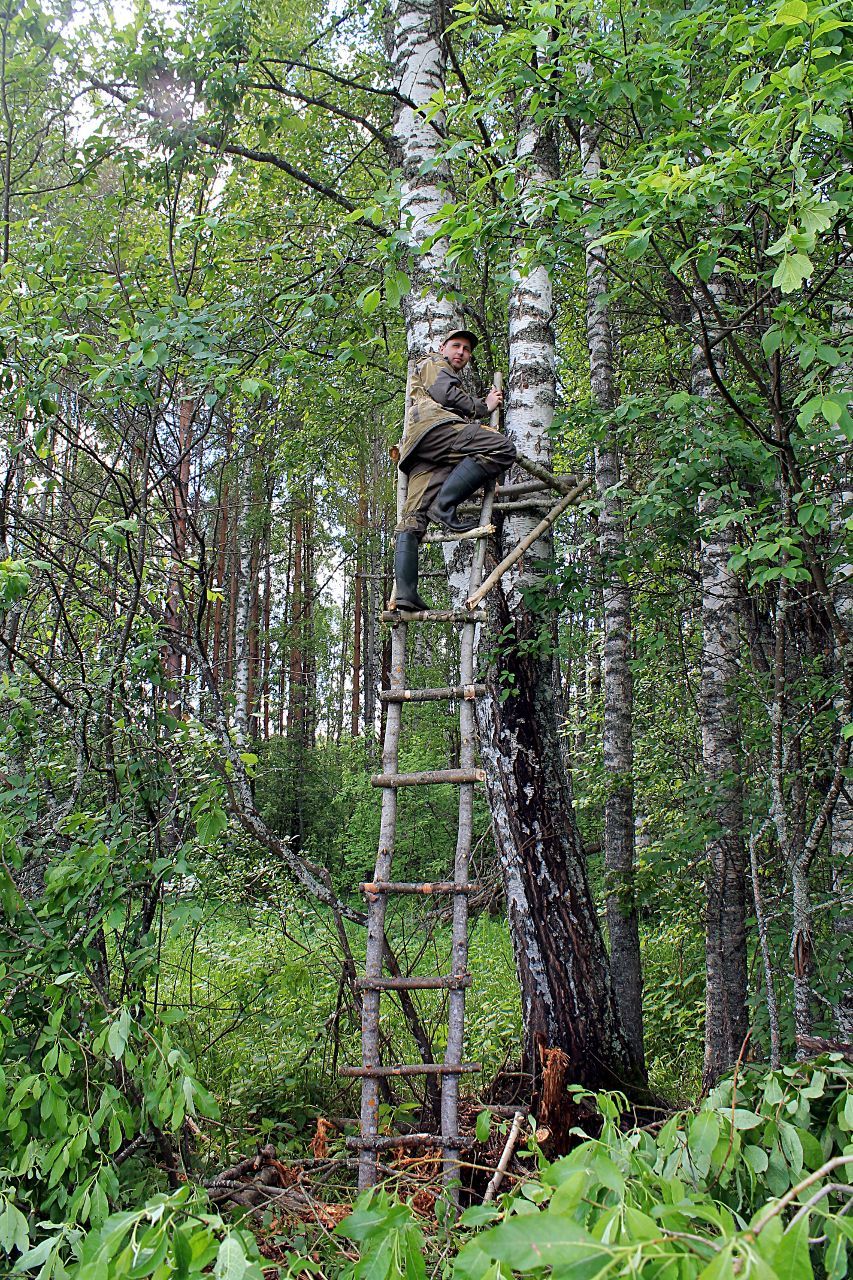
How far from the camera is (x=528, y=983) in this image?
439 cm

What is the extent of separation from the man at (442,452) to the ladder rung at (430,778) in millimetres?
927

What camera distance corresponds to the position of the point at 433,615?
13.6 ft

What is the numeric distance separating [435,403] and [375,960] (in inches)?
112

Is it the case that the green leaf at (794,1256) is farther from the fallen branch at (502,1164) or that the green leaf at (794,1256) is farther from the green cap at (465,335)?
the green cap at (465,335)

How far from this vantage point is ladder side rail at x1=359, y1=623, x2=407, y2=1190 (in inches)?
143

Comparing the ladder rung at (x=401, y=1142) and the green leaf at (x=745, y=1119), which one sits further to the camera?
the ladder rung at (x=401, y=1142)

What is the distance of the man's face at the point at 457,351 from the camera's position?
4434 millimetres

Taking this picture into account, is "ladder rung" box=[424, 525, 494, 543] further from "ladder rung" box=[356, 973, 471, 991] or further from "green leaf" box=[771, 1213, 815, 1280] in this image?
"green leaf" box=[771, 1213, 815, 1280]

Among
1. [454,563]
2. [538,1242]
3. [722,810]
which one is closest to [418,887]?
[454,563]

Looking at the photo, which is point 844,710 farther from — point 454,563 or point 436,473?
point 436,473

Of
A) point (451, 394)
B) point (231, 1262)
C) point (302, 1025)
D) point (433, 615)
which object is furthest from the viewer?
point (302, 1025)

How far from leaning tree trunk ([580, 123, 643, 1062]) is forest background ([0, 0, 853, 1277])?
0.12 feet

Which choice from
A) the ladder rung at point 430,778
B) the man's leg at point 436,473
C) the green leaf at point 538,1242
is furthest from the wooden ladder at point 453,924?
the green leaf at point 538,1242

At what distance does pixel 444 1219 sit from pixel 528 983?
1592 millimetres
